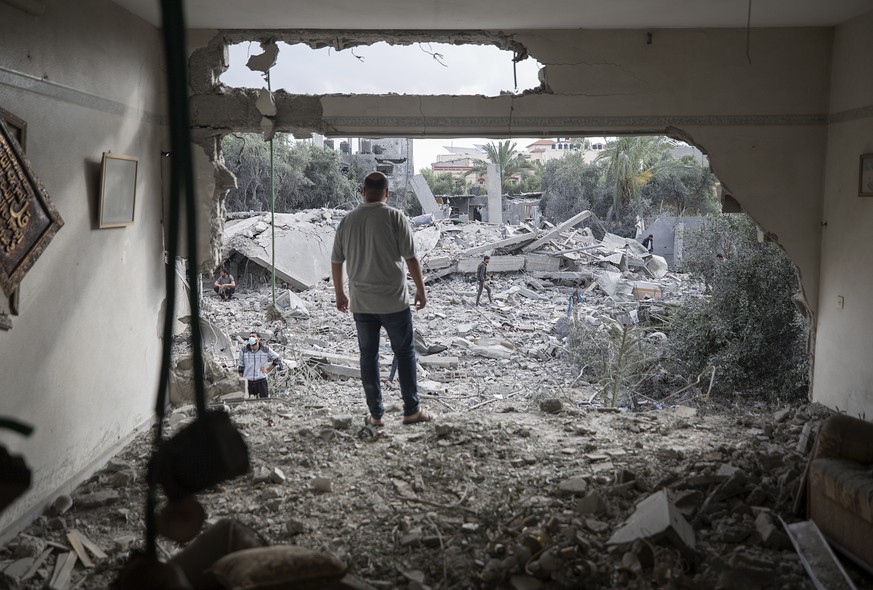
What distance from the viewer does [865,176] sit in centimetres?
529

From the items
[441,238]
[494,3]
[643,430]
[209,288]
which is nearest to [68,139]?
[494,3]

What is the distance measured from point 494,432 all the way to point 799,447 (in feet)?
6.24

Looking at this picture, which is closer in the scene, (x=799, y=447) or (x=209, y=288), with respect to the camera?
(x=799, y=447)

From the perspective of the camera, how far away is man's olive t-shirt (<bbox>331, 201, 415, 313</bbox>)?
4820mm

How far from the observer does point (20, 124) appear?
3580mm

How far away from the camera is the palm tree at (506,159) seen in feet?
95.3

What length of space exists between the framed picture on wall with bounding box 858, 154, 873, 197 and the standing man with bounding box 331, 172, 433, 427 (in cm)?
345

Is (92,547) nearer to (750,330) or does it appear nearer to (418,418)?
(418,418)

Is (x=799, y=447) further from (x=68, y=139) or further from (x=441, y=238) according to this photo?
(x=441, y=238)

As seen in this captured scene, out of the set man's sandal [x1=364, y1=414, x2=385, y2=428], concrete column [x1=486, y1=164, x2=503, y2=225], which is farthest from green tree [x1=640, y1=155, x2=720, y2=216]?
man's sandal [x1=364, y1=414, x2=385, y2=428]

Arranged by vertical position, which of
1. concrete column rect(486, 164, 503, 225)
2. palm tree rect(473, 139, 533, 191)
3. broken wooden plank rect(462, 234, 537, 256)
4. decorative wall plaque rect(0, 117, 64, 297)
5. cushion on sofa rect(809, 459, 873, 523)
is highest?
palm tree rect(473, 139, 533, 191)

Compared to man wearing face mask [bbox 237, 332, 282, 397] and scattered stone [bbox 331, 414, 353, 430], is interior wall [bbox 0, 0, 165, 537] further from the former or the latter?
scattered stone [bbox 331, 414, 353, 430]

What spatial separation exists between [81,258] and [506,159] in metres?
25.9

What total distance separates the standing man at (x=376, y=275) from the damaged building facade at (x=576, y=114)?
4.57 feet
